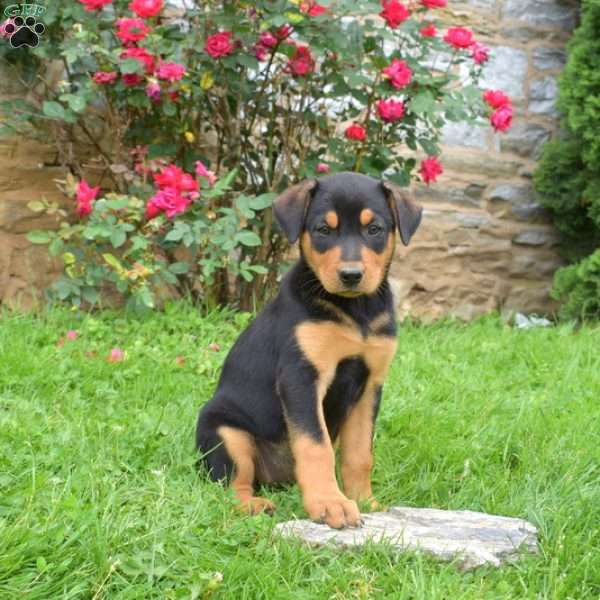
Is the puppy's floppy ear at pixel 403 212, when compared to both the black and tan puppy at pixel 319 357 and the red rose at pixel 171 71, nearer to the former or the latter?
the black and tan puppy at pixel 319 357

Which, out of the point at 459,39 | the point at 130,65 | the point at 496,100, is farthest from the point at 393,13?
the point at 130,65

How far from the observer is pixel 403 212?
3445 millimetres

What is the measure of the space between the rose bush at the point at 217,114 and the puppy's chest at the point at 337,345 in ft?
6.22

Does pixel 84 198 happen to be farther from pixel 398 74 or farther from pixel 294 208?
pixel 294 208

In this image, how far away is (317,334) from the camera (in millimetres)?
3281

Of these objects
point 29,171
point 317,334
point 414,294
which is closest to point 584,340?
point 414,294

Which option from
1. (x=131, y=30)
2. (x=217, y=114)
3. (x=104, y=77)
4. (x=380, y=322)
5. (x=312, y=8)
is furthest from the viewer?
(x=217, y=114)

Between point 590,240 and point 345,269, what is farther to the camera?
point 590,240

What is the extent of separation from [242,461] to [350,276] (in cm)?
82

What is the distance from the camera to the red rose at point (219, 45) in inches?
212

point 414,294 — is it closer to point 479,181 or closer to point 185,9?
point 479,181

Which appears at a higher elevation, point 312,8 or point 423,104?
point 312,8

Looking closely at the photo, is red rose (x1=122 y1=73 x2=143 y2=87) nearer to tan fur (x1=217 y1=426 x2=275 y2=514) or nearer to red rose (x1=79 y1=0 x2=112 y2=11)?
red rose (x1=79 y1=0 x2=112 y2=11)

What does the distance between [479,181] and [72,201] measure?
330 centimetres
